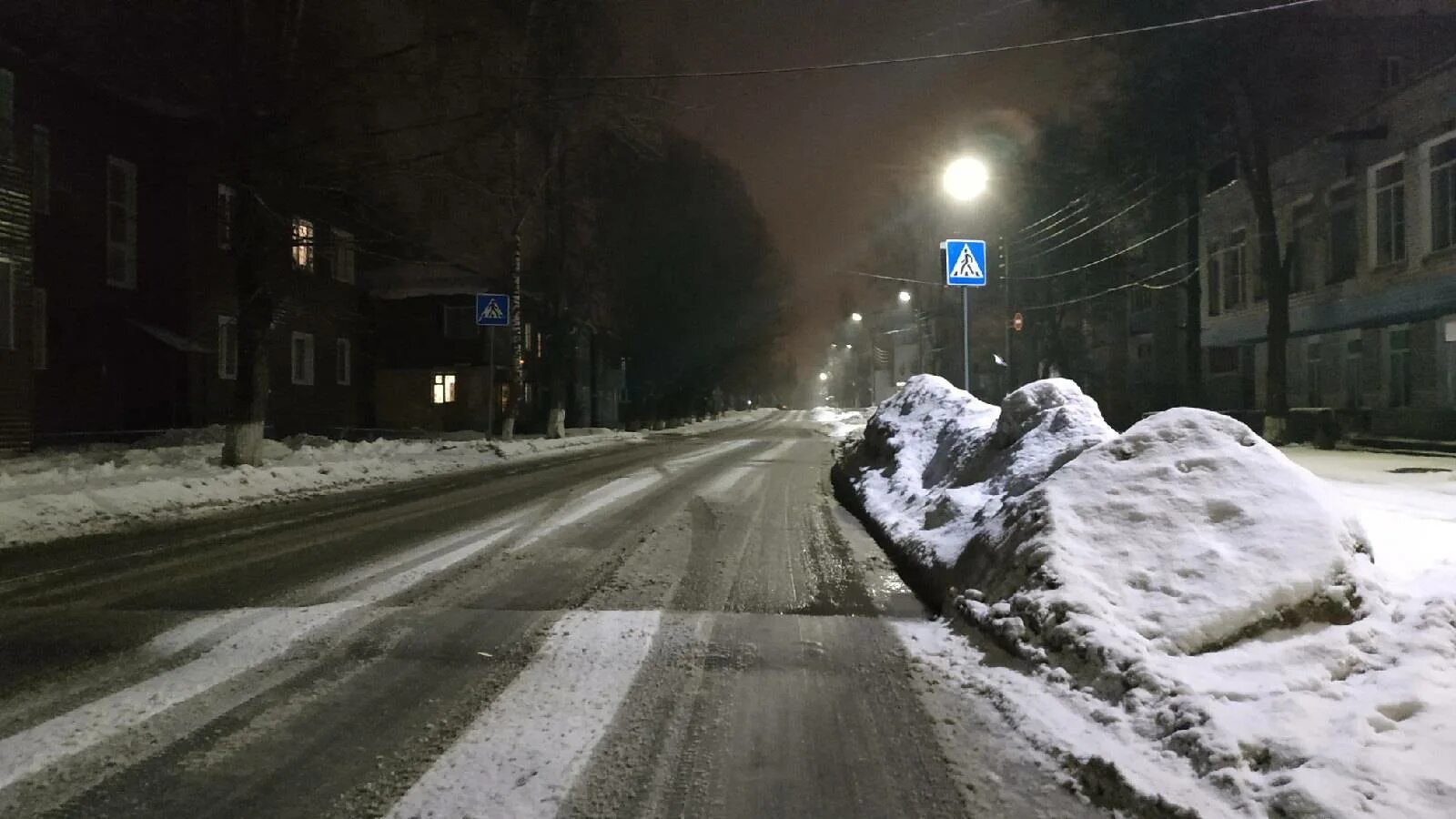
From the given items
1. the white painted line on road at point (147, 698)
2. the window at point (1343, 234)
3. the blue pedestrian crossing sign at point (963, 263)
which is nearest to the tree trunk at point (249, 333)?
the white painted line on road at point (147, 698)

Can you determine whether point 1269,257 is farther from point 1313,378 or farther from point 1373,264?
point 1313,378

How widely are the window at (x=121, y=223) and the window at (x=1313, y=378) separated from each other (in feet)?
113

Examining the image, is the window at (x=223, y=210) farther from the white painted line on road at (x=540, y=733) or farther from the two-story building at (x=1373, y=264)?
the two-story building at (x=1373, y=264)

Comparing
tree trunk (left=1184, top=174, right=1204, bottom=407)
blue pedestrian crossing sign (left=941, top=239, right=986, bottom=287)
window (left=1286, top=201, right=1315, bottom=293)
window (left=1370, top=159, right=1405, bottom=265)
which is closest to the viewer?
blue pedestrian crossing sign (left=941, top=239, right=986, bottom=287)

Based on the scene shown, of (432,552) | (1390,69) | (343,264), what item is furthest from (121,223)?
(1390,69)

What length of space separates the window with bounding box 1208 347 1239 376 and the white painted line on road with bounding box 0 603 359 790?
128ft

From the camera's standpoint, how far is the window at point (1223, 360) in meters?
38.3

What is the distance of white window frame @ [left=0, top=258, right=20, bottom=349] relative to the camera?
18.1 meters

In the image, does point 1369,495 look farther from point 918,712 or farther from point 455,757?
point 455,757

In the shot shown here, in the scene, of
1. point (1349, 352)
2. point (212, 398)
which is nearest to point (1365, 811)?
point (212, 398)

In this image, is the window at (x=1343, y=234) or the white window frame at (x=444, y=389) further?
the white window frame at (x=444, y=389)

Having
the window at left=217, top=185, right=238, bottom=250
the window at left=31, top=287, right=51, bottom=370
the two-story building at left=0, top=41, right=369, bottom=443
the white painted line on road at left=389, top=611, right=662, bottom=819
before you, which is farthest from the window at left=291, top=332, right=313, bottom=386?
the white painted line on road at left=389, top=611, right=662, bottom=819

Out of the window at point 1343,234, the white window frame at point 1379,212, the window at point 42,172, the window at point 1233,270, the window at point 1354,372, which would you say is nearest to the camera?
the window at point 42,172

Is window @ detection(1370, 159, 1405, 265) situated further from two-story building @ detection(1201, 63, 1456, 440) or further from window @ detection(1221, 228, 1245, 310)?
window @ detection(1221, 228, 1245, 310)
